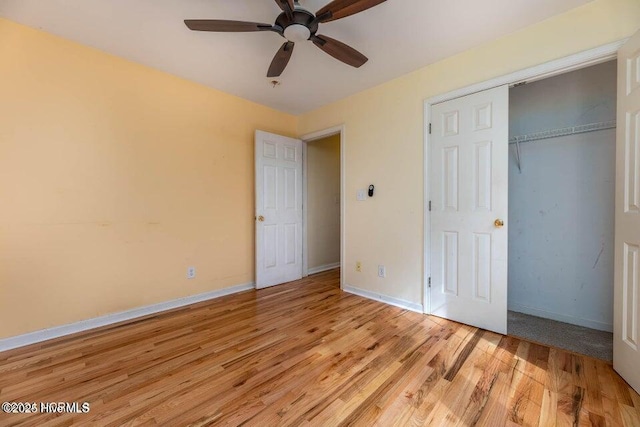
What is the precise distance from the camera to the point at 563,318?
2400 millimetres

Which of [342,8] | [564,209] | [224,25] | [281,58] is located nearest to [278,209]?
[281,58]

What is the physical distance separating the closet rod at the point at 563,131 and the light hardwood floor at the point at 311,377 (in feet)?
6.16

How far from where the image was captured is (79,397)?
145 cm

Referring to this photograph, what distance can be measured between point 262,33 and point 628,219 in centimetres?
278

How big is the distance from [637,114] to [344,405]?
7.62ft

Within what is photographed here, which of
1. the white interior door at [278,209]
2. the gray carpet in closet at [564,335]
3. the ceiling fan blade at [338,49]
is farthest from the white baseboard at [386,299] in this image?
the ceiling fan blade at [338,49]

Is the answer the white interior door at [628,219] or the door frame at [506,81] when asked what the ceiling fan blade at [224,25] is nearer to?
the door frame at [506,81]

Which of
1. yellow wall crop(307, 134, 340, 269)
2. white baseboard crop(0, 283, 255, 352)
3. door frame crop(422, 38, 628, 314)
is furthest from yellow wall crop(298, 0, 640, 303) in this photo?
white baseboard crop(0, 283, 255, 352)

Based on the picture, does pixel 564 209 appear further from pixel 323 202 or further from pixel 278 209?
pixel 278 209

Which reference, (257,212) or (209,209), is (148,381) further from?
(257,212)

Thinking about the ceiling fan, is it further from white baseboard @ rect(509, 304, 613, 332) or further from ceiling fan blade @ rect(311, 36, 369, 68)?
white baseboard @ rect(509, 304, 613, 332)

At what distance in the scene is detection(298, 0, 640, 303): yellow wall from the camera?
1802 mm

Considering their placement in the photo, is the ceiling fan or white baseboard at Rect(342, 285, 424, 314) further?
white baseboard at Rect(342, 285, 424, 314)

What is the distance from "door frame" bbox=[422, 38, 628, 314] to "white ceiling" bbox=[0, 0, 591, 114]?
1.12 ft
